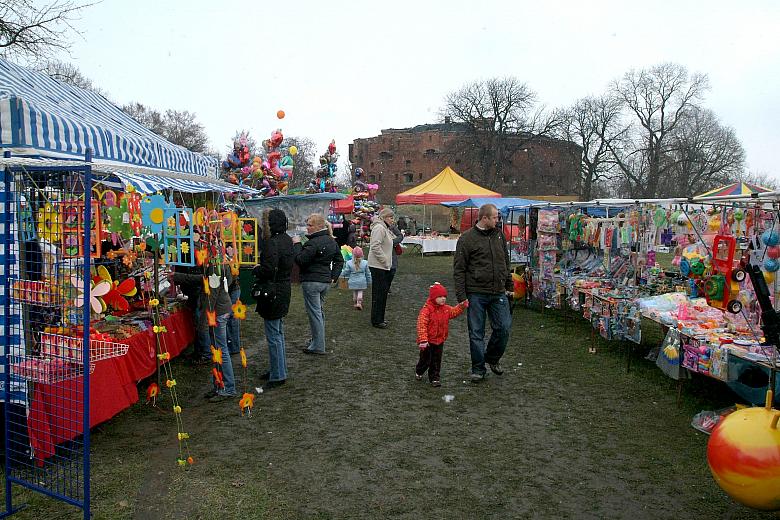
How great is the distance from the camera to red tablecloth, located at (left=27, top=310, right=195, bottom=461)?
384 centimetres

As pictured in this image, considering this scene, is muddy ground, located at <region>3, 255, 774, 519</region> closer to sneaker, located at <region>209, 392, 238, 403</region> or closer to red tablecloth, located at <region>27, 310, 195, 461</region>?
sneaker, located at <region>209, 392, 238, 403</region>

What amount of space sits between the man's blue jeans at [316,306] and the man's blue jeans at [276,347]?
32.9 inches

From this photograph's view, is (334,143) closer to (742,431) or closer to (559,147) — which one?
(742,431)

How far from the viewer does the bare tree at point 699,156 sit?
4344 centimetres

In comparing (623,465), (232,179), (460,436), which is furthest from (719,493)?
(232,179)

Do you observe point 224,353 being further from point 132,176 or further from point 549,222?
point 549,222

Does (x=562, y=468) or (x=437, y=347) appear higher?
(x=437, y=347)

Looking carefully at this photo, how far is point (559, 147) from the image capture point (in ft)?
168

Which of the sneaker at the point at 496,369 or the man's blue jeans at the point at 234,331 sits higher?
the man's blue jeans at the point at 234,331

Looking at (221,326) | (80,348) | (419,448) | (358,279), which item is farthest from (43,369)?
(358,279)

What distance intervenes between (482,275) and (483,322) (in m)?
0.49

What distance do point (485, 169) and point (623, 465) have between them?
42.7 metres

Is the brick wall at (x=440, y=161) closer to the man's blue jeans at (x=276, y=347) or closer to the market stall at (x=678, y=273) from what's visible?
the market stall at (x=678, y=273)

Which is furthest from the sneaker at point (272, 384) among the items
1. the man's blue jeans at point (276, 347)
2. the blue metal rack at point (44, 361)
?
the blue metal rack at point (44, 361)
